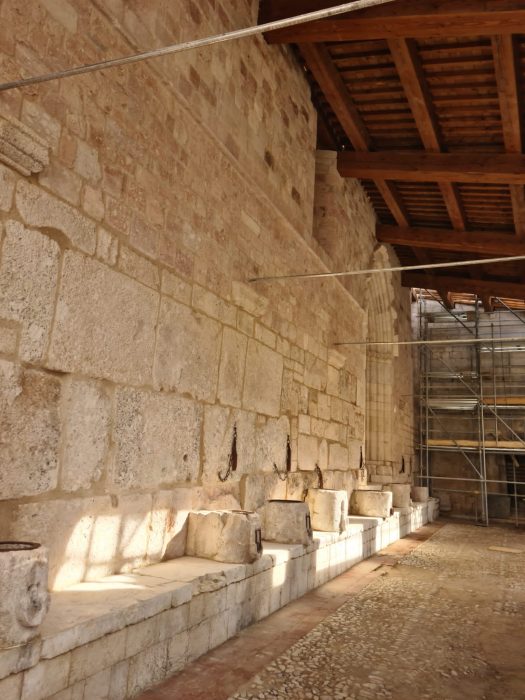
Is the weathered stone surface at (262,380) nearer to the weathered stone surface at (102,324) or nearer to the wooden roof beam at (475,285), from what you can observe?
the weathered stone surface at (102,324)

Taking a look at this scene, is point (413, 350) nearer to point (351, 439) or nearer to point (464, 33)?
point (351, 439)

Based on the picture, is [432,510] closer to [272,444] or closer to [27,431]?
[272,444]

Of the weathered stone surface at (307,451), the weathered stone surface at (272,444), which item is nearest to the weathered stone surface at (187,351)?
the weathered stone surface at (272,444)

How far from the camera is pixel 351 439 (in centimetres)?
682

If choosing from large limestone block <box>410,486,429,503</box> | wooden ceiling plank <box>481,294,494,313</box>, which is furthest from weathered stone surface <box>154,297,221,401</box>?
wooden ceiling plank <box>481,294,494,313</box>

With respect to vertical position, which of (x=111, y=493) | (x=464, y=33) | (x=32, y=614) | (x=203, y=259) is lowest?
(x=32, y=614)

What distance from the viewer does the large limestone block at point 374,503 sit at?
21.2ft

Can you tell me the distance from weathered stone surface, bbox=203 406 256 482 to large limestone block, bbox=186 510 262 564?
0.33m

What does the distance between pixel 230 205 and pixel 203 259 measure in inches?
24.1

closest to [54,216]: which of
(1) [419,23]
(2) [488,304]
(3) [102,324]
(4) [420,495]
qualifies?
(3) [102,324]

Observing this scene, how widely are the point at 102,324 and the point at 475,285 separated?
9.49 metres

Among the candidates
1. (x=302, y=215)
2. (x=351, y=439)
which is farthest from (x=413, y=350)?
(x=302, y=215)

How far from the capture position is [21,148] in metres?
2.14

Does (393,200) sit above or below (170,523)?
above
